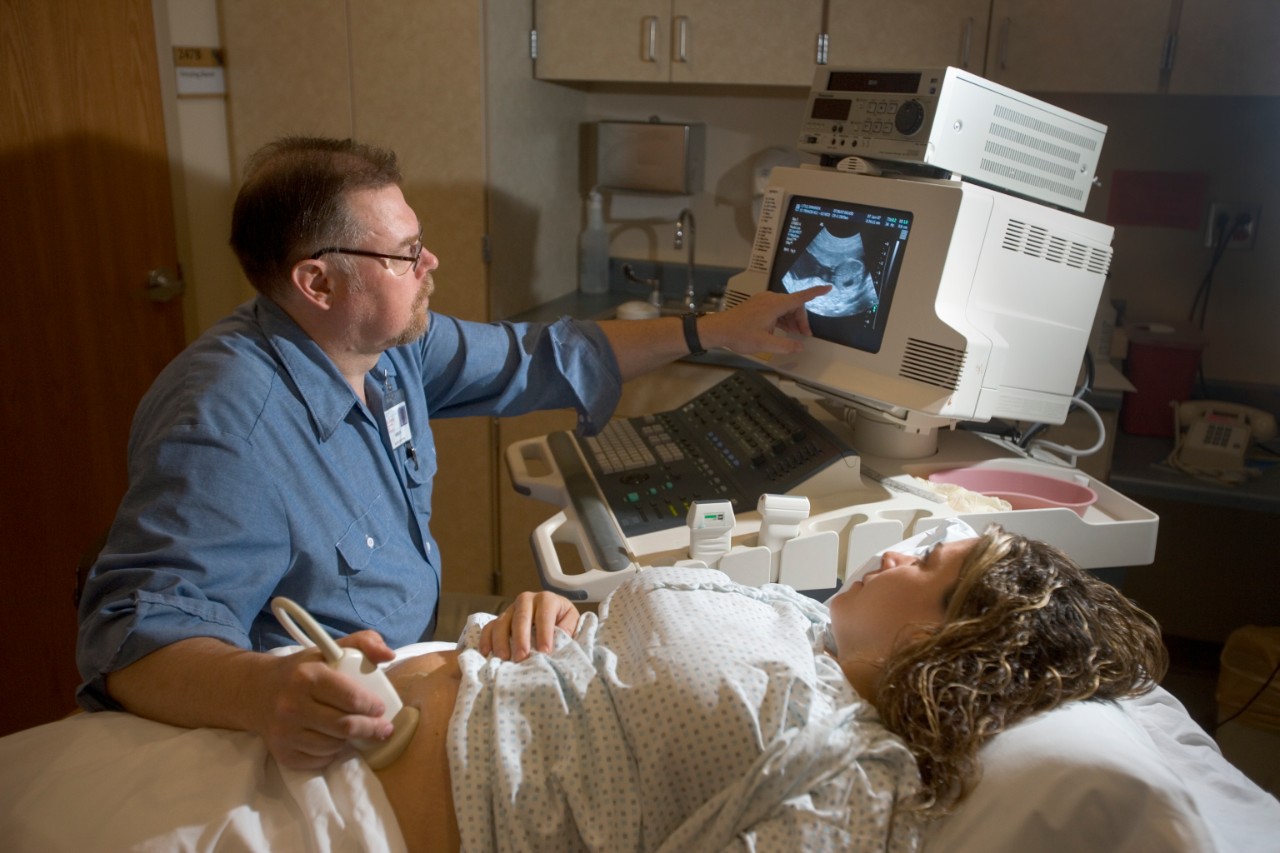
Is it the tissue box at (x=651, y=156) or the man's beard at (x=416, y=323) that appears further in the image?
the tissue box at (x=651, y=156)

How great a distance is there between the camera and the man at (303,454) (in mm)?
1077

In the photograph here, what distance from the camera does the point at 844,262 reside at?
1.68 meters

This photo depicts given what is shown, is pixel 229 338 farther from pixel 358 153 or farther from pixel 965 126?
pixel 965 126

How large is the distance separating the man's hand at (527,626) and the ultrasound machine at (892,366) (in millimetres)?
132

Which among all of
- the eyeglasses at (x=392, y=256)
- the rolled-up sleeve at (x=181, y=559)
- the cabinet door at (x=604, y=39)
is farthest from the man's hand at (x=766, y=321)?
the cabinet door at (x=604, y=39)

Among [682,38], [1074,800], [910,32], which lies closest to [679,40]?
[682,38]

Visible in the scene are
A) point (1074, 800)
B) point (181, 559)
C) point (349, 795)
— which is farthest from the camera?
point (181, 559)

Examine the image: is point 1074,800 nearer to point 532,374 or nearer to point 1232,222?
point 532,374

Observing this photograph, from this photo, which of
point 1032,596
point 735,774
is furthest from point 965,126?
point 735,774

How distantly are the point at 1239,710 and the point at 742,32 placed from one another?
2.06m

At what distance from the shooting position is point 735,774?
0.97 m

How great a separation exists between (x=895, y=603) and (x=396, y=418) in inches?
31.7

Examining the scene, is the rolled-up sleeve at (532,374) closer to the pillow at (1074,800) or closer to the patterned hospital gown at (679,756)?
the patterned hospital gown at (679,756)

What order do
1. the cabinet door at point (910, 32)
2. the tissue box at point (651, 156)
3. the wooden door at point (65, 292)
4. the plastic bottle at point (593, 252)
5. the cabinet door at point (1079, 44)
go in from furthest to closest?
1. the plastic bottle at point (593, 252)
2. the tissue box at point (651, 156)
3. the cabinet door at point (910, 32)
4. the cabinet door at point (1079, 44)
5. the wooden door at point (65, 292)
